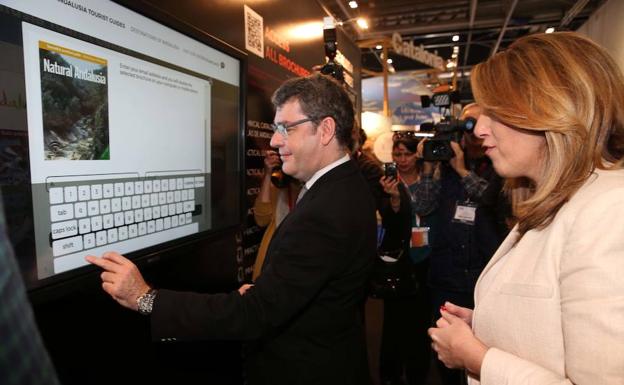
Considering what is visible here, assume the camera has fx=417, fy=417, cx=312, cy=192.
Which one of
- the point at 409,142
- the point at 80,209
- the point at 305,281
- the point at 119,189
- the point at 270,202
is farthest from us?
the point at 409,142

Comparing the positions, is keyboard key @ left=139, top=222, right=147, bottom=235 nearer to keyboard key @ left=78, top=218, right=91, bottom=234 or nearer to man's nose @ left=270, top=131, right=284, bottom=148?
keyboard key @ left=78, top=218, right=91, bottom=234

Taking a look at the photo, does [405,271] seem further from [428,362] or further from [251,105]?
[251,105]

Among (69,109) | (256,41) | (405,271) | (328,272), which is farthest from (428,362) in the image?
(69,109)

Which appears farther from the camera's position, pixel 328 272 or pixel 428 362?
pixel 428 362

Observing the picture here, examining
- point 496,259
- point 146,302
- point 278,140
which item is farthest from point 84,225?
point 496,259

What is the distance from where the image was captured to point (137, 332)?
57.1 inches

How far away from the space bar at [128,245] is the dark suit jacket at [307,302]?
0.48 ft

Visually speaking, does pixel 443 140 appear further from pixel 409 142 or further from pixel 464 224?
pixel 409 142

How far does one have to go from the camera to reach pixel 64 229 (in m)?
0.88

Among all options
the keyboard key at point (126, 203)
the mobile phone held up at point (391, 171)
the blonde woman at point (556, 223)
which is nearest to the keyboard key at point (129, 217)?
the keyboard key at point (126, 203)

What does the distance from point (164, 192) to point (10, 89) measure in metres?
0.49

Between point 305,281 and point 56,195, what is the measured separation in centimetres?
65

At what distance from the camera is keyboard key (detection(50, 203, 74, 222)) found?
0.86 m

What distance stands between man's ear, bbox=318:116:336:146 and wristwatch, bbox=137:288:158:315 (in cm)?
74
